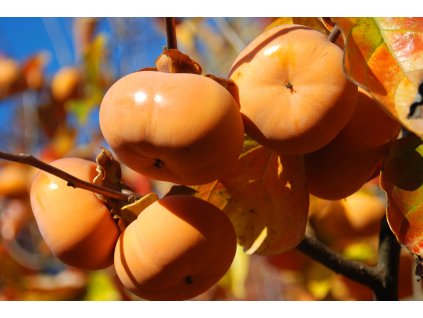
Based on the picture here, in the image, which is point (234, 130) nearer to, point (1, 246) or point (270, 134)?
point (270, 134)

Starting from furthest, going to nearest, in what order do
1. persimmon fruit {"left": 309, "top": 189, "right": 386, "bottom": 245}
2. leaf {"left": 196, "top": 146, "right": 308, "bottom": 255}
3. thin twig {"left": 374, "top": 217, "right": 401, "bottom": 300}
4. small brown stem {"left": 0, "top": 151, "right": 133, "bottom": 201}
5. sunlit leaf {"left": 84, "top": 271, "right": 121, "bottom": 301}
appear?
sunlit leaf {"left": 84, "top": 271, "right": 121, "bottom": 301} < persimmon fruit {"left": 309, "top": 189, "right": 386, "bottom": 245} < thin twig {"left": 374, "top": 217, "right": 401, "bottom": 300} < leaf {"left": 196, "top": 146, "right": 308, "bottom": 255} < small brown stem {"left": 0, "top": 151, "right": 133, "bottom": 201}

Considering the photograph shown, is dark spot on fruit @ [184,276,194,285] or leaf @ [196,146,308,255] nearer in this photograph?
dark spot on fruit @ [184,276,194,285]

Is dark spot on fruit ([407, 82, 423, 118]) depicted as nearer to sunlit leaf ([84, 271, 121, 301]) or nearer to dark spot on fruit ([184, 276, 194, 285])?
dark spot on fruit ([184, 276, 194, 285])

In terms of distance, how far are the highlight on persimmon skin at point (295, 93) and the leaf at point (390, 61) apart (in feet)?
0.11

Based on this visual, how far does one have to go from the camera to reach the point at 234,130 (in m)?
0.66

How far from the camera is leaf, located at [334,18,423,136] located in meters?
0.63

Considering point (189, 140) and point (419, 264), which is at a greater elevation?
point (189, 140)

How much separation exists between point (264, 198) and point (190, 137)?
0.95 ft

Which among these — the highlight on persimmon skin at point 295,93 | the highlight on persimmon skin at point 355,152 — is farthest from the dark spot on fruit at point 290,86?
the highlight on persimmon skin at point 355,152

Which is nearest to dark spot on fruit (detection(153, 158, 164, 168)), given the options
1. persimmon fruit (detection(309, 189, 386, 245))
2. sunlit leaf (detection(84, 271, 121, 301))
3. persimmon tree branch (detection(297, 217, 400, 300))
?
persimmon tree branch (detection(297, 217, 400, 300))

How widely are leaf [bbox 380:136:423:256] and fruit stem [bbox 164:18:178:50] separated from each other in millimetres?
303

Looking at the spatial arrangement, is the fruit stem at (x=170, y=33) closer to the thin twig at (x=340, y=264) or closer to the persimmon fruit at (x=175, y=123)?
the persimmon fruit at (x=175, y=123)
